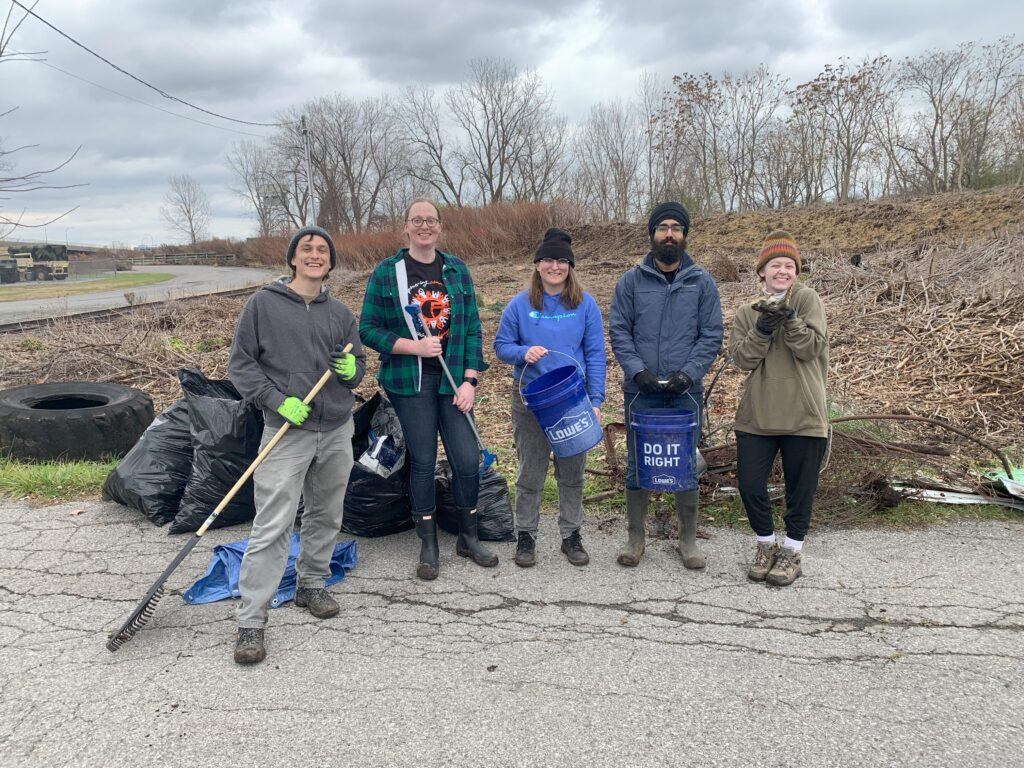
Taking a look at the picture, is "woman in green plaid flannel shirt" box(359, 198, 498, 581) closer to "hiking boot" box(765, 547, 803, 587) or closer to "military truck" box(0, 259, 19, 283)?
"hiking boot" box(765, 547, 803, 587)

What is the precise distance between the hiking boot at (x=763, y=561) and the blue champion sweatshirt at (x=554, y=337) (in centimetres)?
115

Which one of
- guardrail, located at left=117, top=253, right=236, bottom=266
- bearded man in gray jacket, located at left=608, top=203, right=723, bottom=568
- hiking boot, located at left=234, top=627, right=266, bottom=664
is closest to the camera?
hiking boot, located at left=234, top=627, right=266, bottom=664

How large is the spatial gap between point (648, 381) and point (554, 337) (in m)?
0.55

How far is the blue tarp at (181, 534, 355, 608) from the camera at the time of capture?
3.37m

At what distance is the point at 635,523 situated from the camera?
381 centimetres

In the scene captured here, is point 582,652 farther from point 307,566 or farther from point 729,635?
point 307,566

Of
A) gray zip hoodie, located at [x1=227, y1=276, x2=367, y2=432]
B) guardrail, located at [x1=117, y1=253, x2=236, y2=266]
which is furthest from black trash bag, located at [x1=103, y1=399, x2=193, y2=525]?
guardrail, located at [x1=117, y1=253, x2=236, y2=266]

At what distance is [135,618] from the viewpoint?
9.58 ft

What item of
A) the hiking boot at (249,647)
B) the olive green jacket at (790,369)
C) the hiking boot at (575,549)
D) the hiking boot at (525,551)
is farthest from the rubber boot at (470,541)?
the olive green jacket at (790,369)

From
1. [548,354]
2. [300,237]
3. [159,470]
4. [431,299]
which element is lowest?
[159,470]

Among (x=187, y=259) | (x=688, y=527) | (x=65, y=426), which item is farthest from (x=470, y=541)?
(x=187, y=259)

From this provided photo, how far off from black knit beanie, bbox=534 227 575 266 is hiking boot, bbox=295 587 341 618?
201 centimetres

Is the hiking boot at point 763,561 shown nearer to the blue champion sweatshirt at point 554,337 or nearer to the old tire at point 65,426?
the blue champion sweatshirt at point 554,337

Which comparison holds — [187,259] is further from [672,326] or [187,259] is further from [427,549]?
[672,326]
